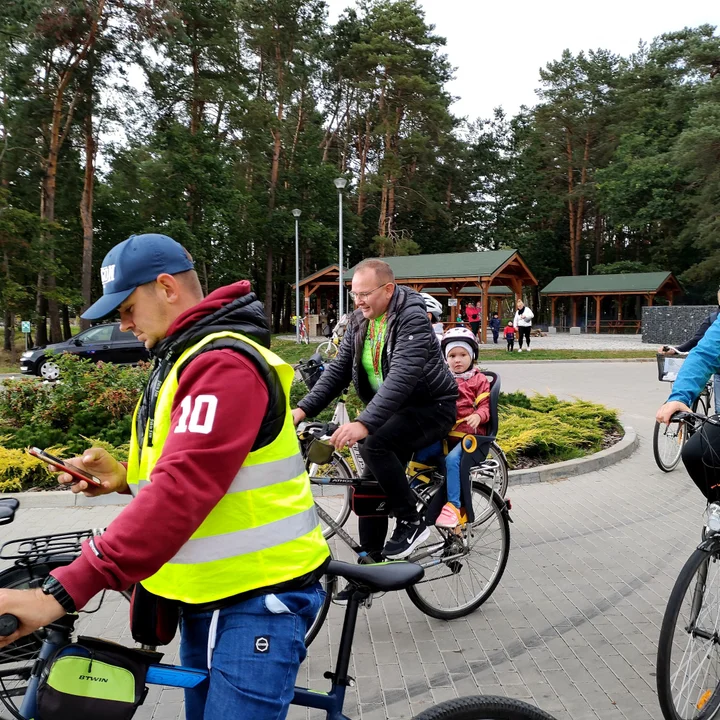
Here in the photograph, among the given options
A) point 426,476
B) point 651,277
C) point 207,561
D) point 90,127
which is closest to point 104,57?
point 90,127

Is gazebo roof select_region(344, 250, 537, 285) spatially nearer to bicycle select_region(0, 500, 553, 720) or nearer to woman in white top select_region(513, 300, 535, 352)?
woman in white top select_region(513, 300, 535, 352)

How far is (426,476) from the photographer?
418 centimetres

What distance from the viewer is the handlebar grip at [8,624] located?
4.43 ft

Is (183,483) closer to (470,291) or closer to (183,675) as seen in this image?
(183,675)

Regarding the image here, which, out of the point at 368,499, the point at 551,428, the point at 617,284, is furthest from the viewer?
the point at 617,284

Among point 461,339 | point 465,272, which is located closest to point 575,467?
point 461,339

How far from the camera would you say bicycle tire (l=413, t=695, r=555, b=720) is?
1.69m

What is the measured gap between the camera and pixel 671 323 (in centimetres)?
3294

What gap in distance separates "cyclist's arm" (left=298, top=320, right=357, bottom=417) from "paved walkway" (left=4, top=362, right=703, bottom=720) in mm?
1300

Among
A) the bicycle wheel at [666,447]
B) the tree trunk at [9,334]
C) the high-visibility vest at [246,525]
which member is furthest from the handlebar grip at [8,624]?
the tree trunk at [9,334]

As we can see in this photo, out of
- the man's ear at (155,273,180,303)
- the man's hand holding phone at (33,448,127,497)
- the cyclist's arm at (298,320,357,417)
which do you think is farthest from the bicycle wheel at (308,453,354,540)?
the man's ear at (155,273,180,303)

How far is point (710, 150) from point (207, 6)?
28112mm

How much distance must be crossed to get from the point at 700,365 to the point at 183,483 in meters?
2.55

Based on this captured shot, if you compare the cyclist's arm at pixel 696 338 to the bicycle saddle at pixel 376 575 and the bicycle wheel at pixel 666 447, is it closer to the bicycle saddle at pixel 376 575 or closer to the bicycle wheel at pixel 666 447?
the bicycle wheel at pixel 666 447
